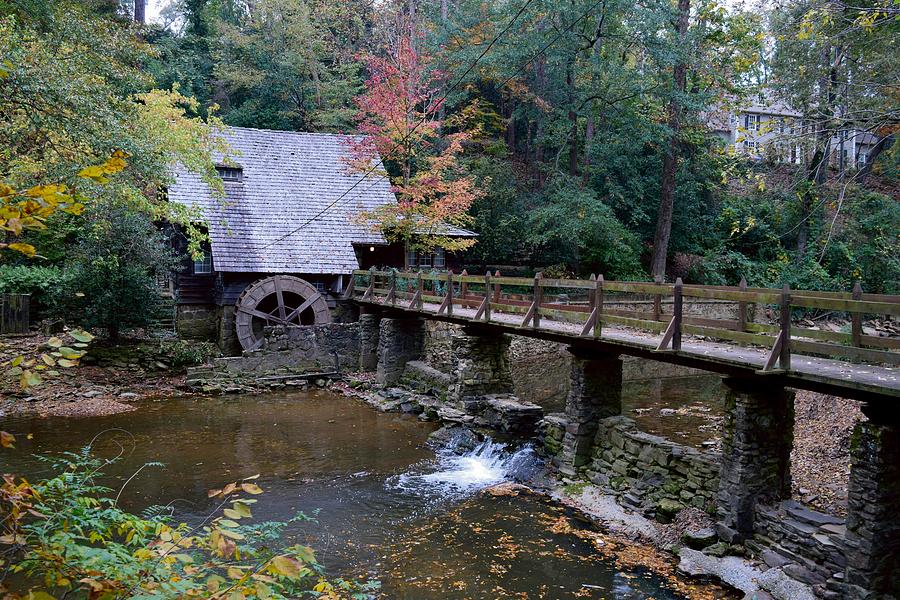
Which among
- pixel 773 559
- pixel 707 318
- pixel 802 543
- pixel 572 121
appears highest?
pixel 572 121

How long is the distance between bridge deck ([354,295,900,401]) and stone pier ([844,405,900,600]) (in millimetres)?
406

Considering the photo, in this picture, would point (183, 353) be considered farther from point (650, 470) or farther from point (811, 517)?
point (811, 517)

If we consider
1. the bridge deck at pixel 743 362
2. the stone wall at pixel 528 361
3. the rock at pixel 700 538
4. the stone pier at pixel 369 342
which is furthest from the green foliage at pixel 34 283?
the rock at pixel 700 538

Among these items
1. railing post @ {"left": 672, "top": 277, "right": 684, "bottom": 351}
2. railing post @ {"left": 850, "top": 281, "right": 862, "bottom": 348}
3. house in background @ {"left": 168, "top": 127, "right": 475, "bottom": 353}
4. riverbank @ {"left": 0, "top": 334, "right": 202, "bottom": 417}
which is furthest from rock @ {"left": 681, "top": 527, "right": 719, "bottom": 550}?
house in background @ {"left": 168, "top": 127, "right": 475, "bottom": 353}

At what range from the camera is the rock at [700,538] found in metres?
7.86

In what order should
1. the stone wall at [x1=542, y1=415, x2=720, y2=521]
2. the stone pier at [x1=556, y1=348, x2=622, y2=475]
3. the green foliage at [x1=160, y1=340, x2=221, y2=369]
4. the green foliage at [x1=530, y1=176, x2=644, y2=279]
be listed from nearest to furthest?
the stone wall at [x1=542, y1=415, x2=720, y2=521], the stone pier at [x1=556, y1=348, x2=622, y2=475], the green foliage at [x1=160, y1=340, x2=221, y2=369], the green foliage at [x1=530, y1=176, x2=644, y2=279]

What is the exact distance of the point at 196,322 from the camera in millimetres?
20500

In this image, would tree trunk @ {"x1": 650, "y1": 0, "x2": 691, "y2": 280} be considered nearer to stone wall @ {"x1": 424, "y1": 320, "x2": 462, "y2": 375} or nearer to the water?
stone wall @ {"x1": 424, "y1": 320, "x2": 462, "y2": 375}

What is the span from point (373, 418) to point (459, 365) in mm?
2456

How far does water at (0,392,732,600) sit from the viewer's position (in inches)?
292

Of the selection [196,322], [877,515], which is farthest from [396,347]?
[877,515]

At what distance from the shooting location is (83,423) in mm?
13516

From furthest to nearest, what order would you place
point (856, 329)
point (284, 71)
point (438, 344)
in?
point (284, 71)
point (438, 344)
point (856, 329)

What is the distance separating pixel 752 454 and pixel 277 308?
596 inches
